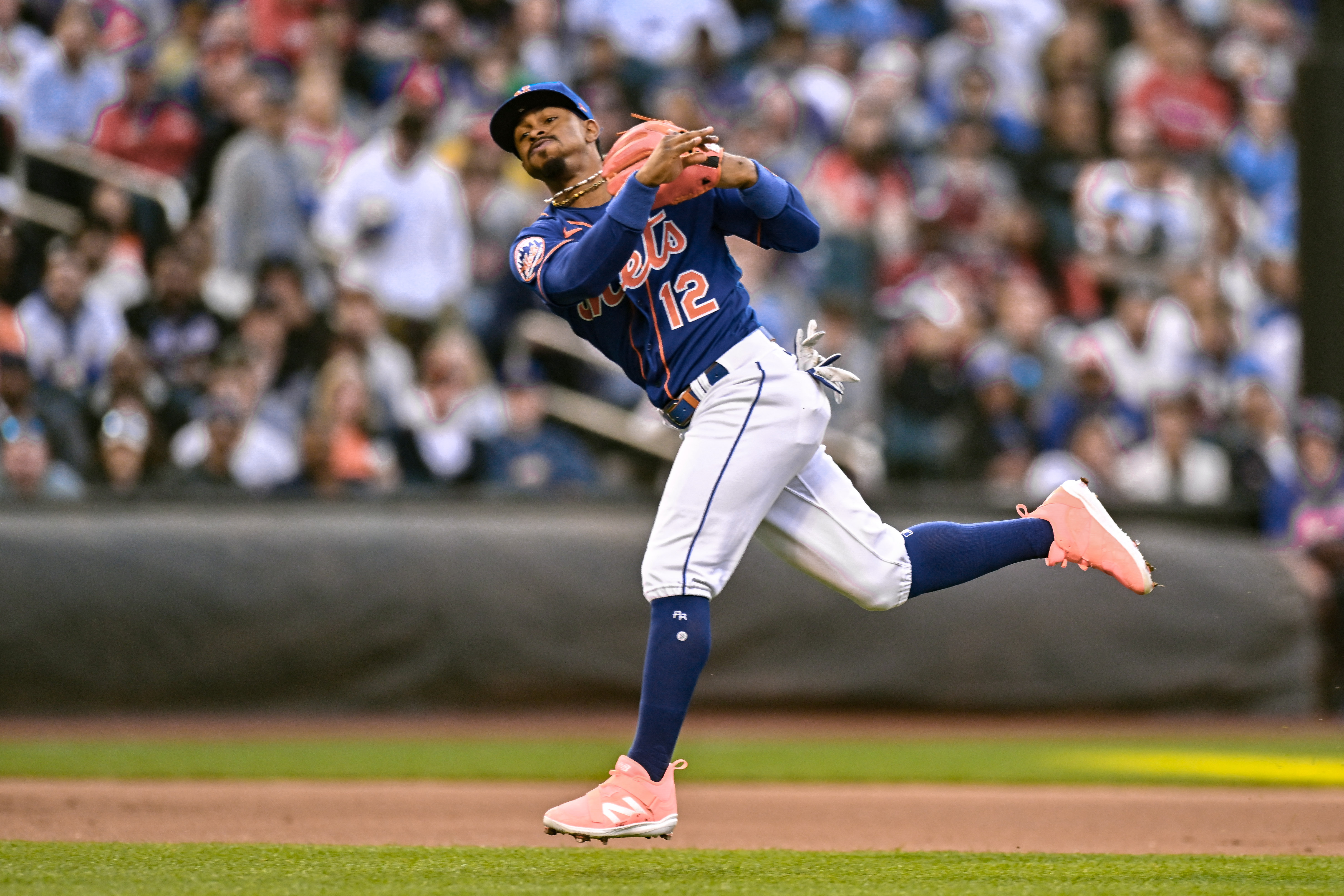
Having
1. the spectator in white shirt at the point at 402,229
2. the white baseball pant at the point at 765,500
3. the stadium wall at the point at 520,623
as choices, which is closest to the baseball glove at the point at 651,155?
the white baseball pant at the point at 765,500

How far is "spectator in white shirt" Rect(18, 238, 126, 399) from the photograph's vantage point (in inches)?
375

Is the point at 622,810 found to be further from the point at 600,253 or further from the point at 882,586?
the point at 600,253

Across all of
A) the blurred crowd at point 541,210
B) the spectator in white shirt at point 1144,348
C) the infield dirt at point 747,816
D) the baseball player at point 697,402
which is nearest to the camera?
the baseball player at point 697,402

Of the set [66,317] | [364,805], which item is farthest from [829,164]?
[364,805]

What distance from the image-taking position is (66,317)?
9.61 m

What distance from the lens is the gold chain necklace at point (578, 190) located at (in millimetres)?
4121

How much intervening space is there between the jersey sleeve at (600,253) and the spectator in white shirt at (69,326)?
635cm

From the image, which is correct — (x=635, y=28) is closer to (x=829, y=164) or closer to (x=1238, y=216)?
(x=829, y=164)

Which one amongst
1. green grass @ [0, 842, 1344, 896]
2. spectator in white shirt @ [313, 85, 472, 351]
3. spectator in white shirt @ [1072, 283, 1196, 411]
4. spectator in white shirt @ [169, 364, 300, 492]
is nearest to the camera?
green grass @ [0, 842, 1344, 896]

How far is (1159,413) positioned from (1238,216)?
98.0 inches

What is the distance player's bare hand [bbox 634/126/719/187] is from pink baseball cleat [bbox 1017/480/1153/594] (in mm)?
1381

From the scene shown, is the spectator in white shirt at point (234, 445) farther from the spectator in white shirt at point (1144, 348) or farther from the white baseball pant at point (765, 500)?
the white baseball pant at point (765, 500)

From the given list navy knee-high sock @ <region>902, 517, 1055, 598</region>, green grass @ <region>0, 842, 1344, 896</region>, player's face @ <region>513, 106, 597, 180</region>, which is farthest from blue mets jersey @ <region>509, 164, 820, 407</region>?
green grass @ <region>0, 842, 1344, 896</region>

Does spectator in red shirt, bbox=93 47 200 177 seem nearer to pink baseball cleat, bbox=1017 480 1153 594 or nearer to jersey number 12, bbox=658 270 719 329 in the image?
jersey number 12, bbox=658 270 719 329
